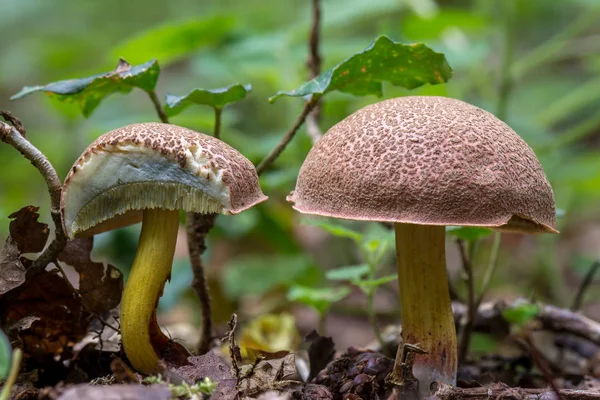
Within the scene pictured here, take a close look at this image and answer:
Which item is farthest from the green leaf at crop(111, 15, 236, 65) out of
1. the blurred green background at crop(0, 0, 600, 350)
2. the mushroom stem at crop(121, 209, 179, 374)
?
the mushroom stem at crop(121, 209, 179, 374)

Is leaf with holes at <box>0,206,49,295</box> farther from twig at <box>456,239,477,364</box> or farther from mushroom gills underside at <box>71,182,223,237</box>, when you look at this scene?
twig at <box>456,239,477,364</box>

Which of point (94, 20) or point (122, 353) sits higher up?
point (94, 20)

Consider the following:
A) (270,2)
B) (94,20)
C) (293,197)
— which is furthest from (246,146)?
(94,20)

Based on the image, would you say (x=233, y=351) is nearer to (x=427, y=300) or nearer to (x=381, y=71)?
(x=427, y=300)

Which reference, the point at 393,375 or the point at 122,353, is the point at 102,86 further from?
the point at 393,375

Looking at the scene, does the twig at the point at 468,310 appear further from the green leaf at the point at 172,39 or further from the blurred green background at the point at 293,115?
the green leaf at the point at 172,39
